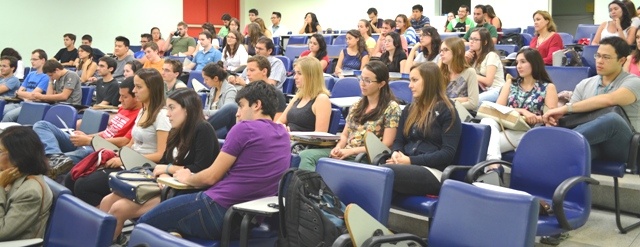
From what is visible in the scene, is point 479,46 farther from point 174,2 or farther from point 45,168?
point 174,2

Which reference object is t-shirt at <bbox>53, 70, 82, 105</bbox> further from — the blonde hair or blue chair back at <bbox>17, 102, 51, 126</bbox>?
the blonde hair

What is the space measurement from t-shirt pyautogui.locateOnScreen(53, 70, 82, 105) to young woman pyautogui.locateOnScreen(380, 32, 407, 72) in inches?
134

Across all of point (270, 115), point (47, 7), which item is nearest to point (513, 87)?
point (270, 115)

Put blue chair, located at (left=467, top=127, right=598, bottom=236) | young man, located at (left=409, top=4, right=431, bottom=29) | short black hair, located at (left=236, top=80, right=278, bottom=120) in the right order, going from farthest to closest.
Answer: young man, located at (left=409, top=4, right=431, bottom=29), short black hair, located at (left=236, top=80, right=278, bottom=120), blue chair, located at (left=467, top=127, right=598, bottom=236)

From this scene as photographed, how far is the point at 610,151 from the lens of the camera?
4078mm

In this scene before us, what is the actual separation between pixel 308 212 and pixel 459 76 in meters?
2.68

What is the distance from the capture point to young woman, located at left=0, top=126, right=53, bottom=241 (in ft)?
9.83

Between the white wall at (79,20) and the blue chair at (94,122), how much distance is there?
29.2 feet

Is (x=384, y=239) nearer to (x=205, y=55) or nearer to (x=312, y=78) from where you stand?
(x=312, y=78)

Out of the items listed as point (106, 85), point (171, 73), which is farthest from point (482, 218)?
point (106, 85)

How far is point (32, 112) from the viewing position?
20.5ft

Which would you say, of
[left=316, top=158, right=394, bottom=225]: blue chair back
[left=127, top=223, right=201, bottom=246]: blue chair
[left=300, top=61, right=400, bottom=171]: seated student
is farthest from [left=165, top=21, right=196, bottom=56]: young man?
[left=127, top=223, right=201, bottom=246]: blue chair

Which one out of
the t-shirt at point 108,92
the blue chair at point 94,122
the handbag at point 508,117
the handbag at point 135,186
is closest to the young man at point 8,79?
the t-shirt at point 108,92

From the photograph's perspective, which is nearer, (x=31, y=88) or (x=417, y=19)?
(x=31, y=88)
